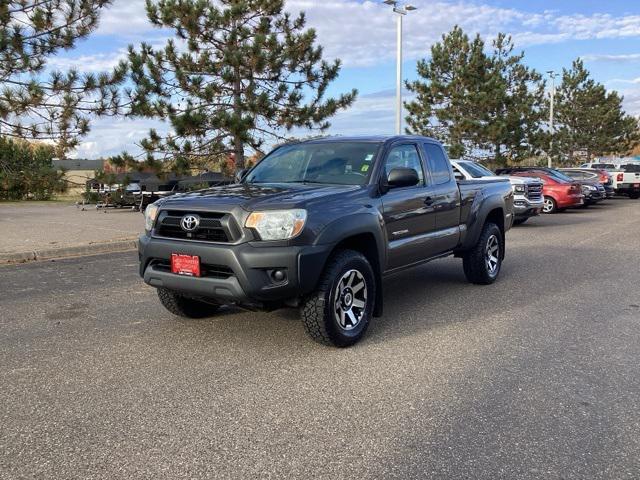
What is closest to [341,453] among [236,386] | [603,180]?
[236,386]

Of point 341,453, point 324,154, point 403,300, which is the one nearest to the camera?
point 341,453

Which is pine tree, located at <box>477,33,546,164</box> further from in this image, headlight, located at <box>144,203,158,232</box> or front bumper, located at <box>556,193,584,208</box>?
headlight, located at <box>144,203,158,232</box>

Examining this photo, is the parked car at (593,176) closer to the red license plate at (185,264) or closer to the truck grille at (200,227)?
the truck grille at (200,227)

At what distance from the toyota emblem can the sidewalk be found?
6497mm

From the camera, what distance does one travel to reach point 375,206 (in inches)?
213

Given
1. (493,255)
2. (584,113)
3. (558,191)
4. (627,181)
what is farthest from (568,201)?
(584,113)

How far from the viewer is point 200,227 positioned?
15.7 ft

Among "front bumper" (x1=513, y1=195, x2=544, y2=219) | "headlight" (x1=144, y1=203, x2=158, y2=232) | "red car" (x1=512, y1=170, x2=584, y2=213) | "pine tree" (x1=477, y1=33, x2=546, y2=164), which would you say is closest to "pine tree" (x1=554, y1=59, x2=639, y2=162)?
"pine tree" (x1=477, y1=33, x2=546, y2=164)

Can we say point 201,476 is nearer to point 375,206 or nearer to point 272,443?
point 272,443

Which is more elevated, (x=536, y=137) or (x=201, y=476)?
(x=536, y=137)

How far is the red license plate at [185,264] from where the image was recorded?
4.71m

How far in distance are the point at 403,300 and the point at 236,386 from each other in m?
3.22

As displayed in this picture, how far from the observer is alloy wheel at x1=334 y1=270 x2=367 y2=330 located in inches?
195

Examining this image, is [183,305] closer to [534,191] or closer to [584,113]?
[534,191]
